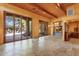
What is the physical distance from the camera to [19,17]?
2746mm

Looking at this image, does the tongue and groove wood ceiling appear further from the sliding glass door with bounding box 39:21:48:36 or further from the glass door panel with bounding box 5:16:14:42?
the glass door panel with bounding box 5:16:14:42

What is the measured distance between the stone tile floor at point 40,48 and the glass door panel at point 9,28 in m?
0.13

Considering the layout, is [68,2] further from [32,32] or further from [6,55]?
[6,55]

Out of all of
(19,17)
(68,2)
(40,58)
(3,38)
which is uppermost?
(68,2)

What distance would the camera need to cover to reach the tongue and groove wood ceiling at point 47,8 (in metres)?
2.71

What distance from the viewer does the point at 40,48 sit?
272 cm

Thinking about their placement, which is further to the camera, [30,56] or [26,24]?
[26,24]

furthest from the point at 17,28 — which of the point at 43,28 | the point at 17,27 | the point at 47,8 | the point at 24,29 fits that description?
the point at 47,8

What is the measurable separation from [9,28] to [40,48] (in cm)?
80

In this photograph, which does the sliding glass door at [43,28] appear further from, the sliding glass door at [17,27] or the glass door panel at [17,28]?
the glass door panel at [17,28]

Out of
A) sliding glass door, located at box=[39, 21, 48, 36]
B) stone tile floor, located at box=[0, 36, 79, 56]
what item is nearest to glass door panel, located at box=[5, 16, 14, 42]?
stone tile floor, located at box=[0, 36, 79, 56]

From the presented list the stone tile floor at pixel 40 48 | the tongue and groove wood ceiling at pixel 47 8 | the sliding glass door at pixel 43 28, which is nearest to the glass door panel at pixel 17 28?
the stone tile floor at pixel 40 48

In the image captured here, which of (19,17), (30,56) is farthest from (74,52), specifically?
Answer: (19,17)

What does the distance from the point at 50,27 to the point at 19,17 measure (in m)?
0.74
